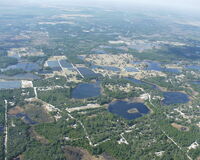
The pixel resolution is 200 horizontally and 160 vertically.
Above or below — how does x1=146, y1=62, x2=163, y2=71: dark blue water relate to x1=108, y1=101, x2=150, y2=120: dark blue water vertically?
below

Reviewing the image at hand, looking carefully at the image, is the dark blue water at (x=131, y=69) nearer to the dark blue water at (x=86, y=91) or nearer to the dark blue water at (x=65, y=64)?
the dark blue water at (x=86, y=91)

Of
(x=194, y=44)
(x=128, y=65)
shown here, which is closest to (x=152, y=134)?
(x=128, y=65)

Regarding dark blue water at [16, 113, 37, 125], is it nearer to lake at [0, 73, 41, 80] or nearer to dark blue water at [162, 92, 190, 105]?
lake at [0, 73, 41, 80]

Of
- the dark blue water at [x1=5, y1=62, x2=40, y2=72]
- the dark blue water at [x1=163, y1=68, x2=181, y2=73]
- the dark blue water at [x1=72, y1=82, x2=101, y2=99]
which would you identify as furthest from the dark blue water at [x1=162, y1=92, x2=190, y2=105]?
the dark blue water at [x1=5, y1=62, x2=40, y2=72]

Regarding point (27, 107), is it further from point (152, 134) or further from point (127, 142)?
point (152, 134)

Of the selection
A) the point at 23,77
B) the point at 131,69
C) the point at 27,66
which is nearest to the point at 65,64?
the point at 27,66

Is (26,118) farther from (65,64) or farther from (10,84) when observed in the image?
(65,64)
